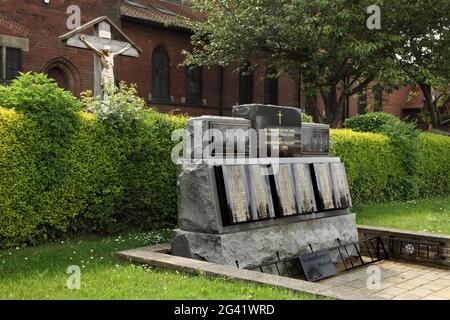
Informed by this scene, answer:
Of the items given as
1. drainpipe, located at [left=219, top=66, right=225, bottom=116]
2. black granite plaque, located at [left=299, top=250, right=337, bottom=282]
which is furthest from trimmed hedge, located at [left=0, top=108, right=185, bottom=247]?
drainpipe, located at [left=219, top=66, right=225, bottom=116]

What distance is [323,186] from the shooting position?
8.25 metres

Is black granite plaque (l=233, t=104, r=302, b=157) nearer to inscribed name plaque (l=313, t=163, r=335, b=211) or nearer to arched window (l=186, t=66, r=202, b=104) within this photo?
inscribed name plaque (l=313, t=163, r=335, b=211)

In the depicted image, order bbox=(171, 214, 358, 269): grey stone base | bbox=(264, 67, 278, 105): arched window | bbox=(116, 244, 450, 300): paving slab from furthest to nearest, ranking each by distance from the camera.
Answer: bbox=(264, 67, 278, 105): arched window
bbox=(171, 214, 358, 269): grey stone base
bbox=(116, 244, 450, 300): paving slab

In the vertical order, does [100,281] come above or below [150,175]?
below

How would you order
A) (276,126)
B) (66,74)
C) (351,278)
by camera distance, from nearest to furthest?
(351,278) < (276,126) < (66,74)

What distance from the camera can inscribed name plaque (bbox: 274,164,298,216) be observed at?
24.3 ft

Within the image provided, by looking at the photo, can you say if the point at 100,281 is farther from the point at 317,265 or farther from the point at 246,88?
the point at 246,88

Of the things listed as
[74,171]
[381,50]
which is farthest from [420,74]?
[74,171]

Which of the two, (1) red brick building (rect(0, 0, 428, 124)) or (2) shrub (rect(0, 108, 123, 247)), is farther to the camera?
(1) red brick building (rect(0, 0, 428, 124))

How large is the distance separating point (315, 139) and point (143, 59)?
49.9ft

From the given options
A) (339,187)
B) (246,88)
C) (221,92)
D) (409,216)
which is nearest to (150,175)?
(339,187)

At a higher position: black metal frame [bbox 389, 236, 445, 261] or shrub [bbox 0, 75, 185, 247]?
shrub [bbox 0, 75, 185, 247]

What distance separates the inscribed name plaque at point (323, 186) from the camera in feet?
26.8

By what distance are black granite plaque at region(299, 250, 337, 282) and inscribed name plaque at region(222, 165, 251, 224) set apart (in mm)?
1193
